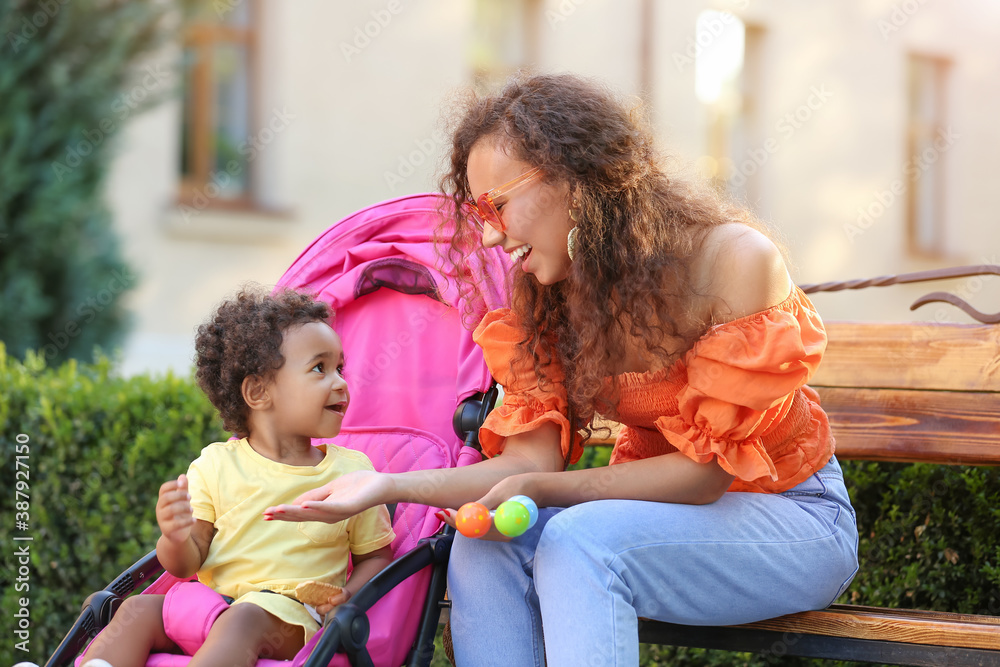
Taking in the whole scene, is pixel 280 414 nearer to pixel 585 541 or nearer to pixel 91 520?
pixel 585 541

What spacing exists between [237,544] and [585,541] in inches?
29.7

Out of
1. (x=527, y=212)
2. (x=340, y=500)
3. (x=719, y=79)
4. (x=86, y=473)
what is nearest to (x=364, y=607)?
(x=340, y=500)

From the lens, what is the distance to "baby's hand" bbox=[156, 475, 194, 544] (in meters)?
1.89

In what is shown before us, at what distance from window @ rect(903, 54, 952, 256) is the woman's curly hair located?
999 cm

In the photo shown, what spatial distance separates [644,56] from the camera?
9.05 meters

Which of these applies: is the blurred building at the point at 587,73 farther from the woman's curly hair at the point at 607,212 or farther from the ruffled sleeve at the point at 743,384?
the ruffled sleeve at the point at 743,384

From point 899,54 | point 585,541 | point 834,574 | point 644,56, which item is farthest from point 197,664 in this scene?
point 899,54

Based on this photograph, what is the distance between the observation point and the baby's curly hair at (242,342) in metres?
2.14

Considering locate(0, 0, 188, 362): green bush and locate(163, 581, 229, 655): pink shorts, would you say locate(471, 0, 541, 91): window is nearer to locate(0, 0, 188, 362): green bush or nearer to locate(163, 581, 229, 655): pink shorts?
locate(0, 0, 188, 362): green bush

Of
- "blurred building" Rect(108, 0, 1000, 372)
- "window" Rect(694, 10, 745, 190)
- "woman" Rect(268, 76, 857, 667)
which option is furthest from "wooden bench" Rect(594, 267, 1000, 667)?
"window" Rect(694, 10, 745, 190)

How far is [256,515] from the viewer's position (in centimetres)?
205

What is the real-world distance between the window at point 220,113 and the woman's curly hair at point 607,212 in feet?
19.4

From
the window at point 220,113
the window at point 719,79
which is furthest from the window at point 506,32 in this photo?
the window at point 220,113

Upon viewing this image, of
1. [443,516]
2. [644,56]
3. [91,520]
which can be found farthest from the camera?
[644,56]
